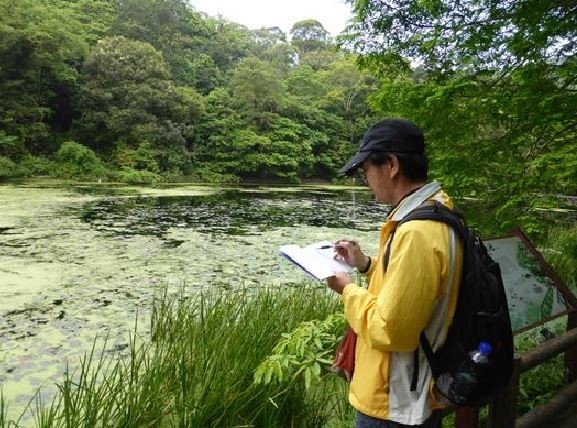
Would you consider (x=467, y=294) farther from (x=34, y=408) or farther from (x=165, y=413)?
(x=34, y=408)

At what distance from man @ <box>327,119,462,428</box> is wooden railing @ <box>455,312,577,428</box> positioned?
41cm

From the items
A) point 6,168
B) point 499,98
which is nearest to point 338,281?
point 499,98

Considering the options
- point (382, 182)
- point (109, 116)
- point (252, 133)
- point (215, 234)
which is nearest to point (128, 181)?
point (109, 116)

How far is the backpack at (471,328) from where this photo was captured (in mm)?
998

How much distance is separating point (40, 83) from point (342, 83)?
20.4m

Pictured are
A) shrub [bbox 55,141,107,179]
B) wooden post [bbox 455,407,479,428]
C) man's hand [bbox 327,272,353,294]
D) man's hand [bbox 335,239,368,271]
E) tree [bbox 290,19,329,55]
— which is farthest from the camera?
tree [bbox 290,19,329,55]

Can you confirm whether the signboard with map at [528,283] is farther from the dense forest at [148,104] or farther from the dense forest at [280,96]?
the dense forest at [148,104]

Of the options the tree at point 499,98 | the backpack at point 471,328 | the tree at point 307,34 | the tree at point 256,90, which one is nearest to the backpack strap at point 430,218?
the backpack at point 471,328

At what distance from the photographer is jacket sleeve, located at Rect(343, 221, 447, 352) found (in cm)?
94

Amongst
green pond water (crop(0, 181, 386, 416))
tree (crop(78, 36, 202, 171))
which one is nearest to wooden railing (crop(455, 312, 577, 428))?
green pond water (crop(0, 181, 386, 416))

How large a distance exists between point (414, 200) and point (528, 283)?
1209 mm

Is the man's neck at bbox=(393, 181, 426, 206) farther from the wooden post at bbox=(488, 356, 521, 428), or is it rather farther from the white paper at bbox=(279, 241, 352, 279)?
the wooden post at bbox=(488, 356, 521, 428)

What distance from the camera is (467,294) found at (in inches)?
39.5

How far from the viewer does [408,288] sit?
95 centimetres
